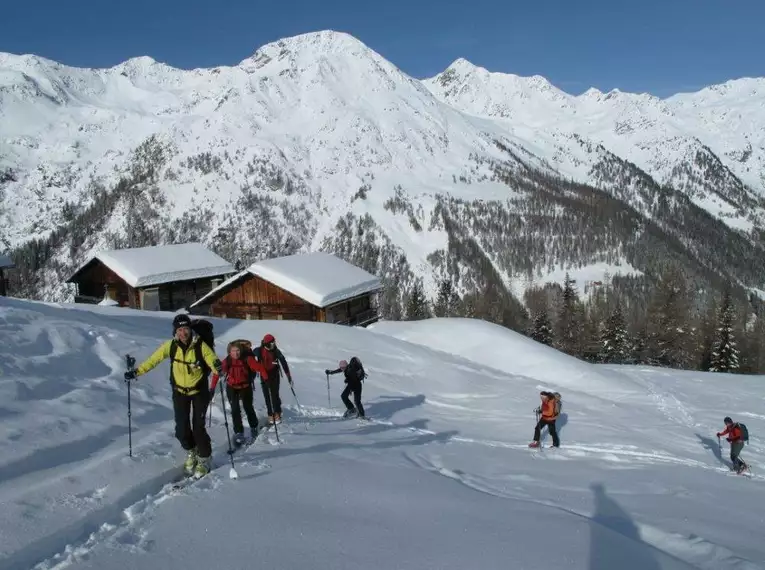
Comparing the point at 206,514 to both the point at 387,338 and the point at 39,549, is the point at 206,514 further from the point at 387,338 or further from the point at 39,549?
the point at 387,338

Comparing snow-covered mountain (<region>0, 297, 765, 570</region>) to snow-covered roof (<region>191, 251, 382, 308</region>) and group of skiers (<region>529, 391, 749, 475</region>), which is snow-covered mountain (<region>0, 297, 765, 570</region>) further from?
snow-covered roof (<region>191, 251, 382, 308</region>)

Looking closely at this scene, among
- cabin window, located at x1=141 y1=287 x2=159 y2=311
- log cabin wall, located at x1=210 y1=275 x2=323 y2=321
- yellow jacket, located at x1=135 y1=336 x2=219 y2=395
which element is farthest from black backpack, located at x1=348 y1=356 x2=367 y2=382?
cabin window, located at x1=141 y1=287 x2=159 y2=311

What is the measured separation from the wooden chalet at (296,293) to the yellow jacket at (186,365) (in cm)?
2150

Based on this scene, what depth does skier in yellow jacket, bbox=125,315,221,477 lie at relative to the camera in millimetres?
6762

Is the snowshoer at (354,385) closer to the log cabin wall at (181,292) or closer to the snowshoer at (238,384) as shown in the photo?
the snowshoer at (238,384)

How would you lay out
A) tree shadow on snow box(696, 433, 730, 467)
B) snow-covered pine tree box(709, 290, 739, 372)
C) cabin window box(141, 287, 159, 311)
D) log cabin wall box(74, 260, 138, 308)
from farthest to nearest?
snow-covered pine tree box(709, 290, 739, 372), log cabin wall box(74, 260, 138, 308), cabin window box(141, 287, 159, 311), tree shadow on snow box(696, 433, 730, 467)

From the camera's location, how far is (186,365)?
6.76 metres

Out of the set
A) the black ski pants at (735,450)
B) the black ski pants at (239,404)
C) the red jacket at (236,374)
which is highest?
the red jacket at (236,374)

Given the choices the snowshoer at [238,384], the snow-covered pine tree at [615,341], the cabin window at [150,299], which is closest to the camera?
the snowshoer at [238,384]

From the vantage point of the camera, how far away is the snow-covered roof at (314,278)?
95.3 ft

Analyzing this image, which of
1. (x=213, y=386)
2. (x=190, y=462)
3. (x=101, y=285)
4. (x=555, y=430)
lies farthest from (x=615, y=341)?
(x=190, y=462)

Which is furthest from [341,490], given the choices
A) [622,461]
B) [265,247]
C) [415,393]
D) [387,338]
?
[265,247]

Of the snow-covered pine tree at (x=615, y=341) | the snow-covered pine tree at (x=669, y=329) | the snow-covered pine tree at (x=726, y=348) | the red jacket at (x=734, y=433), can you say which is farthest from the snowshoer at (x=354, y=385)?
the snow-covered pine tree at (x=669, y=329)

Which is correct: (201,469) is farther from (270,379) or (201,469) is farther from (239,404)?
(270,379)
